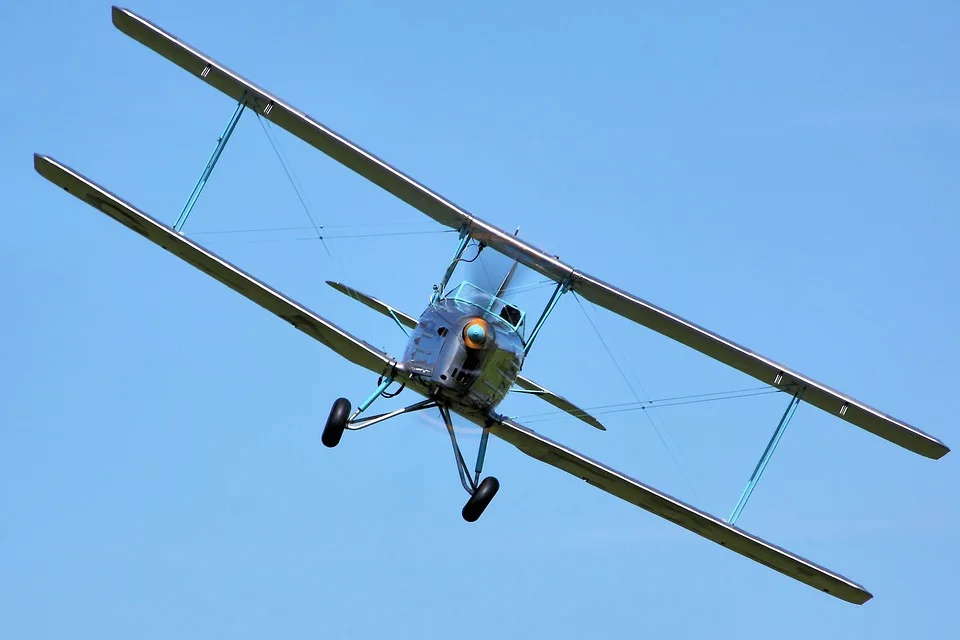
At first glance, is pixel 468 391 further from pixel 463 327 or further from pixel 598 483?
pixel 598 483

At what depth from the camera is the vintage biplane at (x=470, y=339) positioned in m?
16.6

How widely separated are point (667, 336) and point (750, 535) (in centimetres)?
277

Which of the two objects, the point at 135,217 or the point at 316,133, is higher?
the point at 316,133

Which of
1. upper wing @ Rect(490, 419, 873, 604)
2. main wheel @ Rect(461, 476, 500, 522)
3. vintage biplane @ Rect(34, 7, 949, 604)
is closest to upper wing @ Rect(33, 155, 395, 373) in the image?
vintage biplane @ Rect(34, 7, 949, 604)

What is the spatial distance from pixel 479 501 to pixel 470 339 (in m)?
1.96

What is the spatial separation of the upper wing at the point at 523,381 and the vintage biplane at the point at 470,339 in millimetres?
232

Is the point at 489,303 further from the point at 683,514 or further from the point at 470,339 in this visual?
the point at 683,514

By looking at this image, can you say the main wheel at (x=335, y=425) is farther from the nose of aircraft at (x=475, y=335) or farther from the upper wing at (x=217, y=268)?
the nose of aircraft at (x=475, y=335)

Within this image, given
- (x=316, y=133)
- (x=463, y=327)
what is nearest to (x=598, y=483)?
(x=463, y=327)

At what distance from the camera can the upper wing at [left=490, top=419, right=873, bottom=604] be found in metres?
17.8

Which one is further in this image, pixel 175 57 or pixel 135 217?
pixel 175 57

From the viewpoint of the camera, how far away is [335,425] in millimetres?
16609

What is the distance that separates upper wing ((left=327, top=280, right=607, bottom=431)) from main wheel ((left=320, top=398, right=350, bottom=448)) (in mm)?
2982

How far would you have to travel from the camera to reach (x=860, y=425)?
18.5 m
